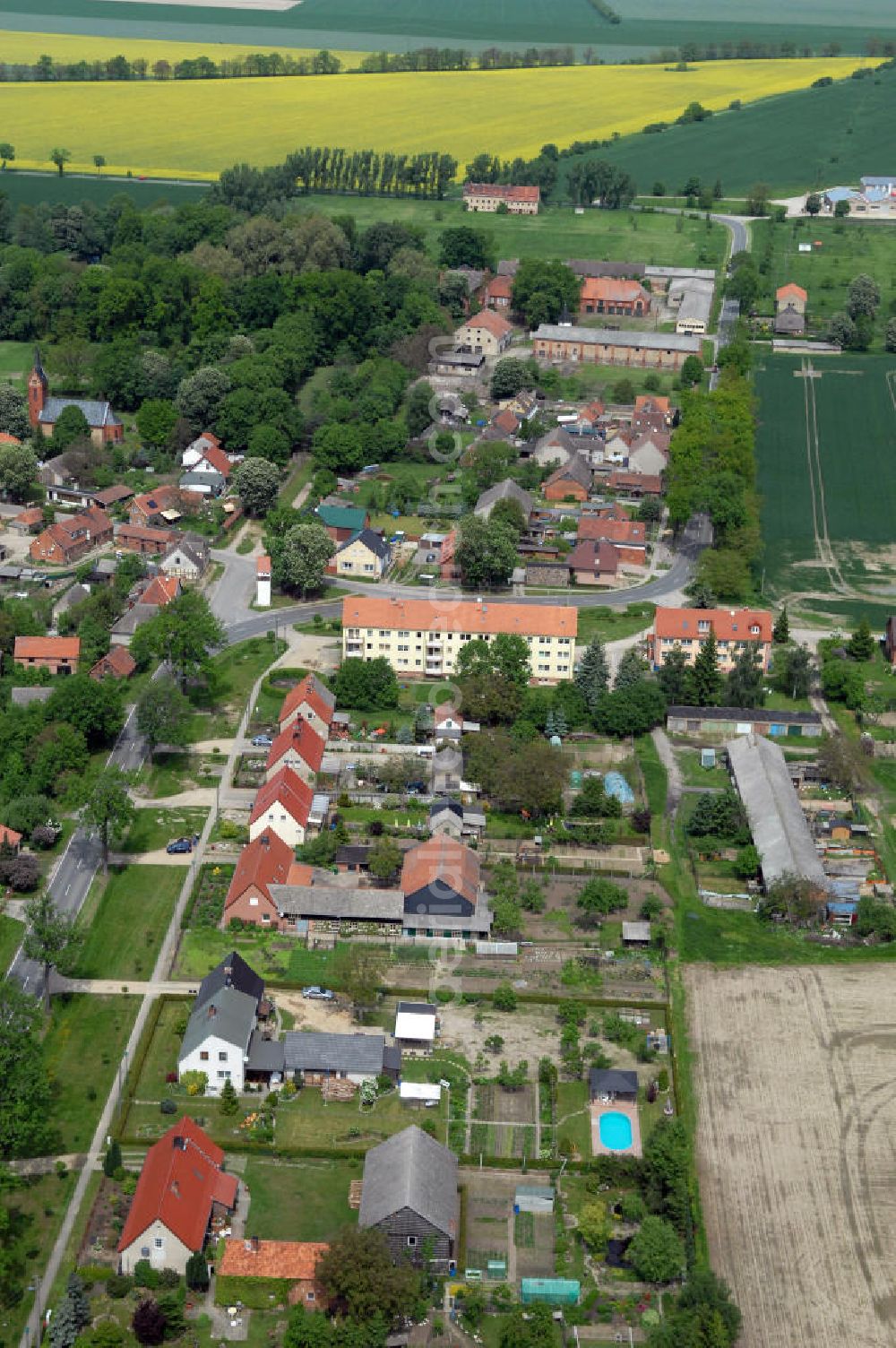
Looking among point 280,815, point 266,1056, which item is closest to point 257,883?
point 280,815

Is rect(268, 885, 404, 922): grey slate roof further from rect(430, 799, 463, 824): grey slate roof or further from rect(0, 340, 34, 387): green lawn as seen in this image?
rect(0, 340, 34, 387): green lawn

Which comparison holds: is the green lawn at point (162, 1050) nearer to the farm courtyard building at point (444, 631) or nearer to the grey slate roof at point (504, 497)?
the farm courtyard building at point (444, 631)

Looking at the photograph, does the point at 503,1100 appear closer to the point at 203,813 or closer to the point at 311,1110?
the point at 311,1110

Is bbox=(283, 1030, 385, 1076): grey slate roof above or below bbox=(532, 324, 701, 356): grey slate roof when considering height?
below

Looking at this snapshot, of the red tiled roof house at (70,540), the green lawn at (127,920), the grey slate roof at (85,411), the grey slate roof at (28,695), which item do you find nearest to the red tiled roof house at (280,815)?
the green lawn at (127,920)

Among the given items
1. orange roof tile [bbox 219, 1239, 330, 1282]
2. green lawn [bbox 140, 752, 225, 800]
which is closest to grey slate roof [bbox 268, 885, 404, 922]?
green lawn [bbox 140, 752, 225, 800]

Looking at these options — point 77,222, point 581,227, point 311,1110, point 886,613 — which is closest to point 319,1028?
point 311,1110
